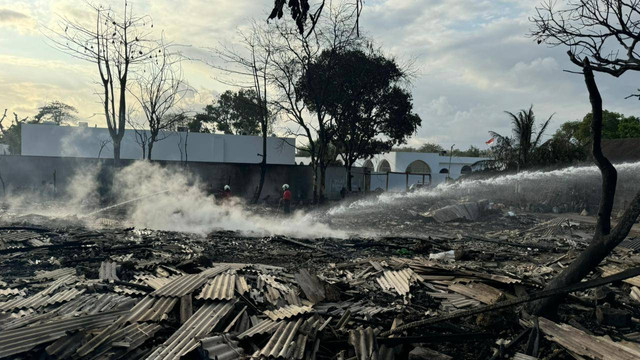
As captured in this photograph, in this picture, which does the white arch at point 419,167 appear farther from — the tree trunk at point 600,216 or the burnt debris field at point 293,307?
the tree trunk at point 600,216

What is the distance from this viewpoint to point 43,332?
17.1 feet

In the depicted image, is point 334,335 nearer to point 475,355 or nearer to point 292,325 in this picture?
point 292,325

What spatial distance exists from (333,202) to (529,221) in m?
11.3

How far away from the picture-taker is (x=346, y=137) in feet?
113

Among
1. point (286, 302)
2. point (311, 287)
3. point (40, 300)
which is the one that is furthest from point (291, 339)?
point (40, 300)

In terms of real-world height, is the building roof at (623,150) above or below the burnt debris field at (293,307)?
above

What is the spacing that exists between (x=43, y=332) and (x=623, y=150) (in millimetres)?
35900

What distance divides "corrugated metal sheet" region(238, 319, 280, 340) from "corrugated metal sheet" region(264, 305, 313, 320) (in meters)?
0.13


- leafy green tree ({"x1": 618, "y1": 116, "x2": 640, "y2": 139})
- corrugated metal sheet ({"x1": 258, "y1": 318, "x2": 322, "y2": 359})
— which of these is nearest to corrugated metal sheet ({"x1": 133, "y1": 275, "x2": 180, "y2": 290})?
corrugated metal sheet ({"x1": 258, "y1": 318, "x2": 322, "y2": 359})

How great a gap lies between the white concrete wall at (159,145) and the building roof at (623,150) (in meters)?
23.0

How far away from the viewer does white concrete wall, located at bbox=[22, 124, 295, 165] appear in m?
37.3

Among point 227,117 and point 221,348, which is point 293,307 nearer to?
point 221,348

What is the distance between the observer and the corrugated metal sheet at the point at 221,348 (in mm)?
4894

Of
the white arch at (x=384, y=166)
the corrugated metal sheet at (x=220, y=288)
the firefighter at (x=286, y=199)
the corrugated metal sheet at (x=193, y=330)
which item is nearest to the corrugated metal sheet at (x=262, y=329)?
the corrugated metal sheet at (x=193, y=330)
